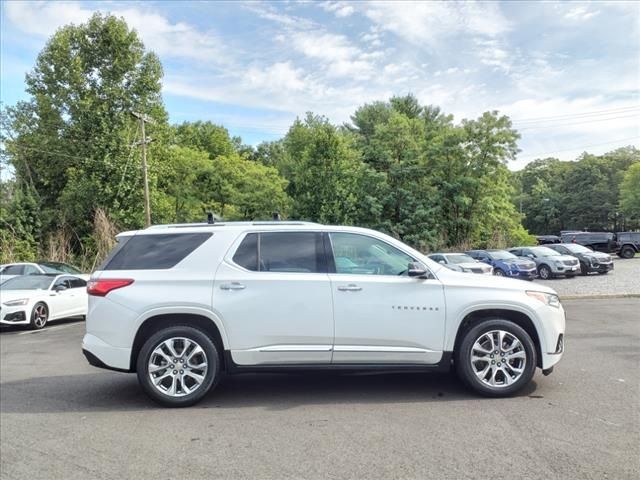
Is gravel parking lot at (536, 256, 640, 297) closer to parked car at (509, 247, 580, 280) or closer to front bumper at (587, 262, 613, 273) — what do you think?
parked car at (509, 247, 580, 280)

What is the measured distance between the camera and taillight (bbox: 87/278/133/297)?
5359 millimetres

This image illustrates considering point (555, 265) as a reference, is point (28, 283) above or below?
above

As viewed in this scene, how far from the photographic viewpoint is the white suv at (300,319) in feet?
17.3

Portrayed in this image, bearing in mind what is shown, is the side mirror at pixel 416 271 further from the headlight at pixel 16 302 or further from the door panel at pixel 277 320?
the headlight at pixel 16 302

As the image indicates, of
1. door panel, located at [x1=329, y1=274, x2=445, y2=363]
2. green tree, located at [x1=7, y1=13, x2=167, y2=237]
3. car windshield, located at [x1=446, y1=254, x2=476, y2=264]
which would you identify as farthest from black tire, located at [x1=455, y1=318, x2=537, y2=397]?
green tree, located at [x1=7, y1=13, x2=167, y2=237]

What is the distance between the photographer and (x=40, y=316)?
1307 centimetres

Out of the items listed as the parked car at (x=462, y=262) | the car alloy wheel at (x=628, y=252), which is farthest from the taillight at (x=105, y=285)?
the car alloy wheel at (x=628, y=252)

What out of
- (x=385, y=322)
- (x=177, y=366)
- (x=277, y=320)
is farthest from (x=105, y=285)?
(x=385, y=322)

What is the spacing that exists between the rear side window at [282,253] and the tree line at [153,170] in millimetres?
26644

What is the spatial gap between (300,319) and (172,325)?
1.33 metres

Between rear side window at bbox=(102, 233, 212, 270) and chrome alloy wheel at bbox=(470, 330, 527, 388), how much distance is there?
308cm

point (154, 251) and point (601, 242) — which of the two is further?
point (601, 242)

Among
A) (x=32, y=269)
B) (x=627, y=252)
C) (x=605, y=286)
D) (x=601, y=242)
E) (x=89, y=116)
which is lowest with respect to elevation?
(x=605, y=286)

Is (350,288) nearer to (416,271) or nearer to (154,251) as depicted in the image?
(416,271)
